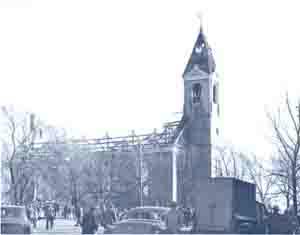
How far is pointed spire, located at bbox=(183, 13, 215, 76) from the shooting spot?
64250 millimetres

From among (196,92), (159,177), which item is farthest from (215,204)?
(196,92)

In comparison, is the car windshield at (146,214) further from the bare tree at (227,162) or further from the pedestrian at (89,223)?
the bare tree at (227,162)

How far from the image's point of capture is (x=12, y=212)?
65.1ft

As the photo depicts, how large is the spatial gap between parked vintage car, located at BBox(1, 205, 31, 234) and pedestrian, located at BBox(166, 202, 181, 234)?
6.00m

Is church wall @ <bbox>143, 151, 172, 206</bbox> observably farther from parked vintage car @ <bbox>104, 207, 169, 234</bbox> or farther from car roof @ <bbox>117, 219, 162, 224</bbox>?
car roof @ <bbox>117, 219, 162, 224</bbox>

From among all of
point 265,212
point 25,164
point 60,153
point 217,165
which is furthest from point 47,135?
point 265,212

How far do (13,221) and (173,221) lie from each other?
7129 millimetres

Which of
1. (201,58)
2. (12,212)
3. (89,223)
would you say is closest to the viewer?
(12,212)

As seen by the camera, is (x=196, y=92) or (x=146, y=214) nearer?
(x=146, y=214)

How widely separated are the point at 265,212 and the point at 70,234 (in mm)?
10659

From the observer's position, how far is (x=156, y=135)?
63.4m

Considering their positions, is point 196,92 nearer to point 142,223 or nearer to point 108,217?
point 108,217

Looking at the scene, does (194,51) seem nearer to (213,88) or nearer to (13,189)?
(213,88)

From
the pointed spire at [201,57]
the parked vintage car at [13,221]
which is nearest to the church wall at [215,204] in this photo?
the parked vintage car at [13,221]
